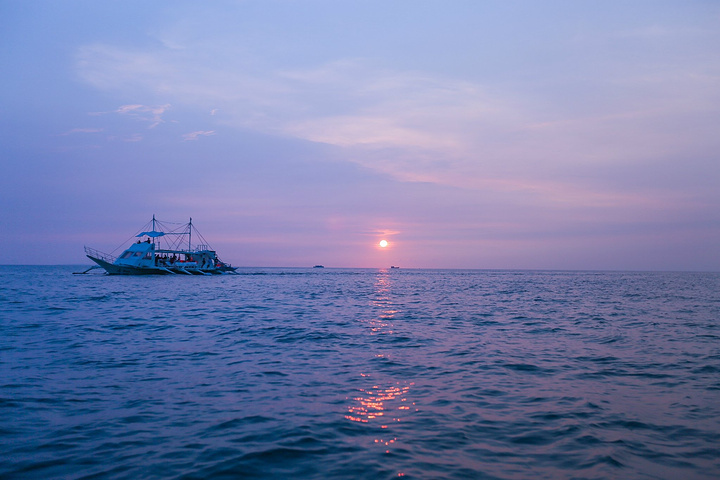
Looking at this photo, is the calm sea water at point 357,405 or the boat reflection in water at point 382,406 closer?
the calm sea water at point 357,405

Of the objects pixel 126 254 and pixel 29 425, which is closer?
pixel 29 425

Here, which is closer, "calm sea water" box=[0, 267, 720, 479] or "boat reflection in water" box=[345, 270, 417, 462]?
"calm sea water" box=[0, 267, 720, 479]

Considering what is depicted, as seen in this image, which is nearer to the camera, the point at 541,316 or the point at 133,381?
the point at 133,381

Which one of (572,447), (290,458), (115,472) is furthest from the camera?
(572,447)

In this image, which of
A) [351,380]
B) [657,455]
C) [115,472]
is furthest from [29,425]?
[657,455]

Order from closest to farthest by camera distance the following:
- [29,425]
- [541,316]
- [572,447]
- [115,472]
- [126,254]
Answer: [115,472] < [572,447] < [29,425] < [541,316] < [126,254]

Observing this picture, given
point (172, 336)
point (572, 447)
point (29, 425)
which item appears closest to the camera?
point (572, 447)

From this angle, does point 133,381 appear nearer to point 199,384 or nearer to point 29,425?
point 199,384

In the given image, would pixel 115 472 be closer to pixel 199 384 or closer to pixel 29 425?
pixel 29 425

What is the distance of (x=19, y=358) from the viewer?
1445 cm

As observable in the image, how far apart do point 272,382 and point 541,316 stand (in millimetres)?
21380

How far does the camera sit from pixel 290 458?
23.9 feet

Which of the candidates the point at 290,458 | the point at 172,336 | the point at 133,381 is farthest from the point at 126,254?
the point at 290,458

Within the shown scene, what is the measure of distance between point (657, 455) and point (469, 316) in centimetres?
2143
